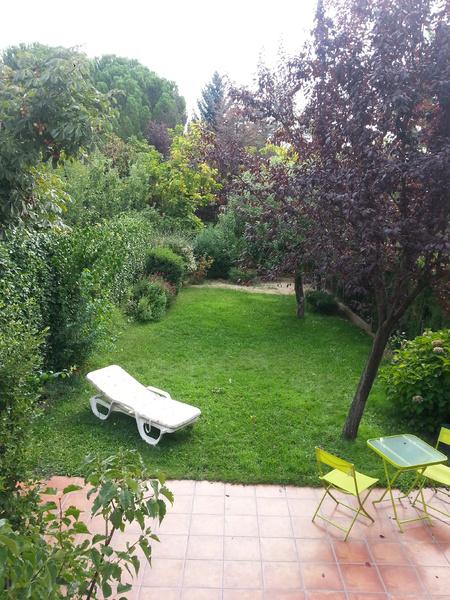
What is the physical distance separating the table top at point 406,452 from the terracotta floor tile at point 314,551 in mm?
919

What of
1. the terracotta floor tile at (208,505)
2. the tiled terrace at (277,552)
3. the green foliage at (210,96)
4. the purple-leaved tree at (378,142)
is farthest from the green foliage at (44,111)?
the green foliage at (210,96)

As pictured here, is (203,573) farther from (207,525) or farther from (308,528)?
(308,528)

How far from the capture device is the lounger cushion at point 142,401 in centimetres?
536

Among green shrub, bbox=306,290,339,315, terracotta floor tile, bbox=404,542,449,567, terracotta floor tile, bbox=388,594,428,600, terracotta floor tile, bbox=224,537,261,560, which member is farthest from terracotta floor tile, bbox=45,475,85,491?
green shrub, bbox=306,290,339,315

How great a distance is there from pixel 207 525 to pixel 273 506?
0.69m

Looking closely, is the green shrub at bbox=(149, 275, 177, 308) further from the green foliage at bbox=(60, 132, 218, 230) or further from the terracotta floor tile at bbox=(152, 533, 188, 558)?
the terracotta floor tile at bbox=(152, 533, 188, 558)

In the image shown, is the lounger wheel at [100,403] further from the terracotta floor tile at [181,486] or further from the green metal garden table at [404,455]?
the green metal garden table at [404,455]

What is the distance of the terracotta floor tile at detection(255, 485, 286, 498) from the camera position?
460 centimetres

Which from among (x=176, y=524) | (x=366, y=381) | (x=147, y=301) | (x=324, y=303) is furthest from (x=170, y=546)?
(x=324, y=303)

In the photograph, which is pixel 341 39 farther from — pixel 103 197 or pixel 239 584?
pixel 103 197

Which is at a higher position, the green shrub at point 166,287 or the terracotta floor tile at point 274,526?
the green shrub at point 166,287

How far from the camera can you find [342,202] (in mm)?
4273

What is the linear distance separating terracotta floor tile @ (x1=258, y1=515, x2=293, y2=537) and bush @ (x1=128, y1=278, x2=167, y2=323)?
6.12m

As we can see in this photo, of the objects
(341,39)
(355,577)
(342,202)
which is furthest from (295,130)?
(355,577)
